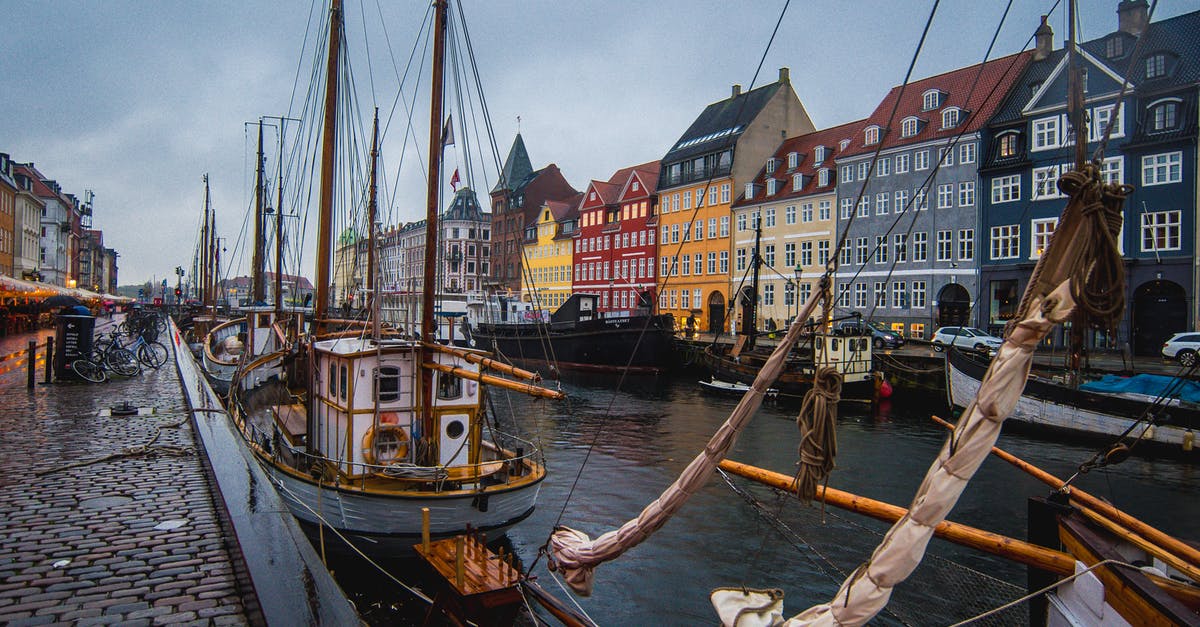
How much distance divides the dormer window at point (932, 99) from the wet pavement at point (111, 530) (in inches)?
1748

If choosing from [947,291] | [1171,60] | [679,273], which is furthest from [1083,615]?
[679,273]

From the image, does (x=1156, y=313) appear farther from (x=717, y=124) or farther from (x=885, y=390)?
(x=717, y=124)

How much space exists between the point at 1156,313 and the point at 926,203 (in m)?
12.2

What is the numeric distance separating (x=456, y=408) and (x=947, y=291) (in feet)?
121

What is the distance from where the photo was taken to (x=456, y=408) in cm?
1191

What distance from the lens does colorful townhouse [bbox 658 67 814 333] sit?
5641cm

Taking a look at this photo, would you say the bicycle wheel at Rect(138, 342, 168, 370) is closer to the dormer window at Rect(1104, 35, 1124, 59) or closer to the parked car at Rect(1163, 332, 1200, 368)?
the parked car at Rect(1163, 332, 1200, 368)

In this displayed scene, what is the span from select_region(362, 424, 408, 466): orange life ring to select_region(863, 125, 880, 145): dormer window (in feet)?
135

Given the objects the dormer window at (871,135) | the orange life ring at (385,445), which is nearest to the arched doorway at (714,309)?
the dormer window at (871,135)

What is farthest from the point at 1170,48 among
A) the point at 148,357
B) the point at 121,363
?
the point at 148,357

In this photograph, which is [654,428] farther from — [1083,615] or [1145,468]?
[1083,615]

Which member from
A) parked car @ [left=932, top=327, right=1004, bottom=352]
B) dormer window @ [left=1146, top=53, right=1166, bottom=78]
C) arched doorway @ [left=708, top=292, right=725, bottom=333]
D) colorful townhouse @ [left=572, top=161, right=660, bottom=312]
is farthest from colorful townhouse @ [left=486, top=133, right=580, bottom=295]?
dormer window @ [left=1146, top=53, right=1166, bottom=78]

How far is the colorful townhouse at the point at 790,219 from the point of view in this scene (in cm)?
4850

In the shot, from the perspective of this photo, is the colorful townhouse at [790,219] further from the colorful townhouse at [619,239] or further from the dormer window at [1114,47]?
the dormer window at [1114,47]
